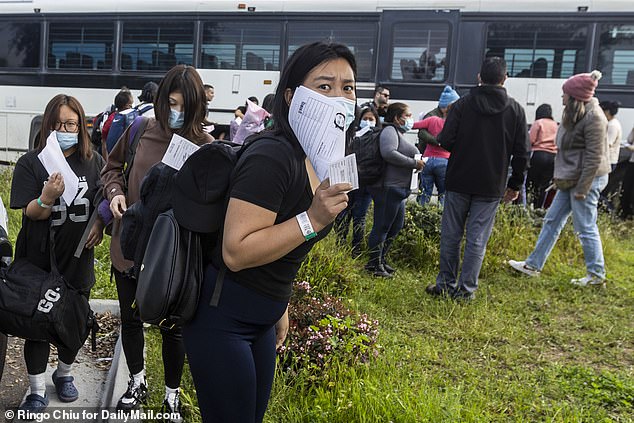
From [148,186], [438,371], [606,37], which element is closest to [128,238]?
[148,186]

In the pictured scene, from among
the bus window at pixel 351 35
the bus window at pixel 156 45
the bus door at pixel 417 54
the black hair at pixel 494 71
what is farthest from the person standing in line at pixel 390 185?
the bus window at pixel 156 45

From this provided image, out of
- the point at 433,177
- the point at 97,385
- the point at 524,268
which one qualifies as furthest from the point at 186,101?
the point at 433,177

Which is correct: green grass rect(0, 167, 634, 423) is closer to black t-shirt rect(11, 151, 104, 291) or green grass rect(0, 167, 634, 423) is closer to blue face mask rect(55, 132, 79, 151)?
black t-shirt rect(11, 151, 104, 291)

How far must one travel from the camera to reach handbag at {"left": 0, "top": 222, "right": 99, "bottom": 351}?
2.99 metres

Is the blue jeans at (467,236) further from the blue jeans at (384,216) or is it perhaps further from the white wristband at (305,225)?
the white wristband at (305,225)

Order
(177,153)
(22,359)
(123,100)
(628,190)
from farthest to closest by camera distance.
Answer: (628,190) < (123,100) < (22,359) < (177,153)

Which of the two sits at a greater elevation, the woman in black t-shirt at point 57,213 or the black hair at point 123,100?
the black hair at point 123,100

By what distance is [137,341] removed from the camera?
3271mm

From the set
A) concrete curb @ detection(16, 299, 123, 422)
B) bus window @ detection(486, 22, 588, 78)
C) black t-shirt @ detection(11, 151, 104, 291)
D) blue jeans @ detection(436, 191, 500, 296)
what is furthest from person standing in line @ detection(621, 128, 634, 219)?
black t-shirt @ detection(11, 151, 104, 291)

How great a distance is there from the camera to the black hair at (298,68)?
6.51 ft

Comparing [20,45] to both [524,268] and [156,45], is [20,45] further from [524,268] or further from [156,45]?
[524,268]

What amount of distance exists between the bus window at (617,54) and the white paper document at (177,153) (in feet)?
30.2

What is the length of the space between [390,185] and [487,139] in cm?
114

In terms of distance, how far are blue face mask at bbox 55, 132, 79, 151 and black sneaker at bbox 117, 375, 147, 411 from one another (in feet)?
4.26
